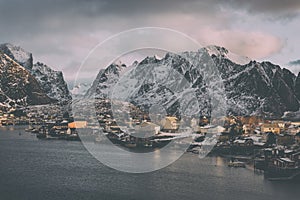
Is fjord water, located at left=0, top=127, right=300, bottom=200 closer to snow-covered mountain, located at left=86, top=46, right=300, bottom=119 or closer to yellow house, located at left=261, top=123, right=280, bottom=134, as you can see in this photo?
yellow house, located at left=261, top=123, right=280, bottom=134

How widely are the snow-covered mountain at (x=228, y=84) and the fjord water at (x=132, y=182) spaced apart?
176ft

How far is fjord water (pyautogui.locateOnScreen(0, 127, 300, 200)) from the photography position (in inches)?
1128

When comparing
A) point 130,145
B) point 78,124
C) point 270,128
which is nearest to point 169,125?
point 130,145

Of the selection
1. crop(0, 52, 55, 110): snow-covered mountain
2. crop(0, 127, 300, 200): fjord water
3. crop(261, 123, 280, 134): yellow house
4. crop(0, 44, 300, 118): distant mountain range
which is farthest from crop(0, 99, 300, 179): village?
crop(0, 52, 55, 110): snow-covered mountain

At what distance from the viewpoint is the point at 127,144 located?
58812mm

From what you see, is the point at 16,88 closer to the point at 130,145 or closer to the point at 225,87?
the point at 225,87

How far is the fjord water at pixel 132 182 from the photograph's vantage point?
28.6 meters

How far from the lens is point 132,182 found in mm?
32594

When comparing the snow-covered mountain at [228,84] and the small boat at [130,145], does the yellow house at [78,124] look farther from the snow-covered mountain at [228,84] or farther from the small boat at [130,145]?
the small boat at [130,145]

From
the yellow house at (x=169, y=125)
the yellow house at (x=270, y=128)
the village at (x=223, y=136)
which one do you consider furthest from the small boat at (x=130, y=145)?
the yellow house at (x=270, y=128)

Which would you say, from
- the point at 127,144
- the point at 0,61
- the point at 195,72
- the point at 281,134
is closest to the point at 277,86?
the point at 195,72

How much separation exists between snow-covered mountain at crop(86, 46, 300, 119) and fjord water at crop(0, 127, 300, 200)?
176ft

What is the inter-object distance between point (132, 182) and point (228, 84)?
7984cm

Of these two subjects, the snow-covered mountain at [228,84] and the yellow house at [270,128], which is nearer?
the yellow house at [270,128]
